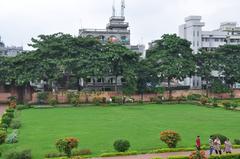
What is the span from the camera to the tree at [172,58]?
67.8 m

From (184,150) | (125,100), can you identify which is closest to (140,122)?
(184,150)

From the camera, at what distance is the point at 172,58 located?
227 feet

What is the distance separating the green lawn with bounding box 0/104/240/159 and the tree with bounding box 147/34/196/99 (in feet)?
54.7

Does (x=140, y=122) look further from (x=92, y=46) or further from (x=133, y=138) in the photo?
(x=92, y=46)

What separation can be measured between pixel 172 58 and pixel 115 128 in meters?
33.5

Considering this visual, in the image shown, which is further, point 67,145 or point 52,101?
point 52,101

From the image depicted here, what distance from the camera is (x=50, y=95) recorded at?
216 feet

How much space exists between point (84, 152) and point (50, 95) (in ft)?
133

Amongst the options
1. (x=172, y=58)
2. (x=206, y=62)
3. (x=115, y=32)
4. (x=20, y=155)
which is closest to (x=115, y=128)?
(x=20, y=155)

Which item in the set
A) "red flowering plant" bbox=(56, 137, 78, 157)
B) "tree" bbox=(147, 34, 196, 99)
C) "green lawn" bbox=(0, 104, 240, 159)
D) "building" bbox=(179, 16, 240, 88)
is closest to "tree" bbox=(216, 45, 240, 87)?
"tree" bbox=(147, 34, 196, 99)

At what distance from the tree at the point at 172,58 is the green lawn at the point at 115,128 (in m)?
16.7

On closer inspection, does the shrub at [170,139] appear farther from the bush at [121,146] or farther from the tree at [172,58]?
the tree at [172,58]

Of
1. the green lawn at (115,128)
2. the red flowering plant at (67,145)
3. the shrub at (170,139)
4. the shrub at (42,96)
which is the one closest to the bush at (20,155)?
the green lawn at (115,128)

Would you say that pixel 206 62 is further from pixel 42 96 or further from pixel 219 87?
pixel 42 96
